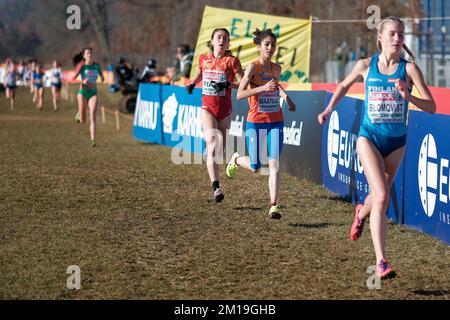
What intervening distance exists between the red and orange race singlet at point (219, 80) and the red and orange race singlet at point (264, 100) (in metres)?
1.30

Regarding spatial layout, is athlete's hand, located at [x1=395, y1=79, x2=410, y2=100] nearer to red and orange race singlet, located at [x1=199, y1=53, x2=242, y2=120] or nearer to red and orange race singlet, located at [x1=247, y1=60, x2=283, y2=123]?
red and orange race singlet, located at [x1=247, y1=60, x2=283, y2=123]

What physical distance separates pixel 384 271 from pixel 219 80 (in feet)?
17.5

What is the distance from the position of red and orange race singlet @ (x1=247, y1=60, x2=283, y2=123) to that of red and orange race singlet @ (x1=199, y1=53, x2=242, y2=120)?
130cm

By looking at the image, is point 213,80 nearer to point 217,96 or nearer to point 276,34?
point 217,96

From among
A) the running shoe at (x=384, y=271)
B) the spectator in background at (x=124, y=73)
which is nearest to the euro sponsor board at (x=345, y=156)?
the running shoe at (x=384, y=271)

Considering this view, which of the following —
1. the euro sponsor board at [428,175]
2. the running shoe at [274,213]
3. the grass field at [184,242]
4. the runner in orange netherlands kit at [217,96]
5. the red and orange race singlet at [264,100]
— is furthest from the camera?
the runner in orange netherlands kit at [217,96]

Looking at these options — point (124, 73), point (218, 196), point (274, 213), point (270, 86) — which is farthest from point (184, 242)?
point (124, 73)

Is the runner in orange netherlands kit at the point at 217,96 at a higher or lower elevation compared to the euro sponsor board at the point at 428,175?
higher

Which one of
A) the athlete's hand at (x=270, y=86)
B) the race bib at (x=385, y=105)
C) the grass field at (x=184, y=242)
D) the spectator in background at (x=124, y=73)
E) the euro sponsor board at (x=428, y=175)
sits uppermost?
the spectator in background at (x=124, y=73)

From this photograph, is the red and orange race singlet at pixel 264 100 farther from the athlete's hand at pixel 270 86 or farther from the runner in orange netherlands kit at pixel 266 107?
the athlete's hand at pixel 270 86

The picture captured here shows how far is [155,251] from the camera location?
8.76 m

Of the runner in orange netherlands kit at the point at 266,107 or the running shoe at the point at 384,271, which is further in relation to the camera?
the runner in orange netherlands kit at the point at 266,107

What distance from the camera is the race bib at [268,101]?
1074cm
